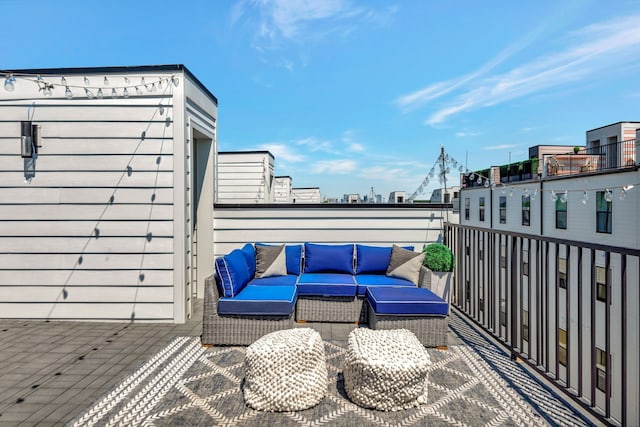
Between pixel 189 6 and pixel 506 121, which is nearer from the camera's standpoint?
pixel 189 6

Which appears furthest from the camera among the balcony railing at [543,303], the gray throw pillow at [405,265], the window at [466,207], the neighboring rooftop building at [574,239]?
the window at [466,207]

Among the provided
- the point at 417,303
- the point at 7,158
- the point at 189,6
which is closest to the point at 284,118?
the point at 189,6

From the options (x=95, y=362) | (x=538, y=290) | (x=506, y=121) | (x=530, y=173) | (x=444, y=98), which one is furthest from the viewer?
(x=530, y=173)

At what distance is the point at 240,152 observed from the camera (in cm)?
905

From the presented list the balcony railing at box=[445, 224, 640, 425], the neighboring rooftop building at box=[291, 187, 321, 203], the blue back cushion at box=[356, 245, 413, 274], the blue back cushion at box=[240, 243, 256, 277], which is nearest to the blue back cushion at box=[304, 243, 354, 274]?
the blue back cushion at box=[356, 245, 413, 274]

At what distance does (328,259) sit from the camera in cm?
397

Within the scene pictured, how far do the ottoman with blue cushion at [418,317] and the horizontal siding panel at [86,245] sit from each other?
2.41 metres

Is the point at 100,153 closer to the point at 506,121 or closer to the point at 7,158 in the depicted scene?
the point at 7,158

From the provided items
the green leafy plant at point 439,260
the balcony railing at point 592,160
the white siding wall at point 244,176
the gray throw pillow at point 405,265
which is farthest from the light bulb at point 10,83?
the balcony railing at point 592,160

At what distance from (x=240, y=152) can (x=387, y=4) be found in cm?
547

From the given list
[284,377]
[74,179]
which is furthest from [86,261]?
[284,377]

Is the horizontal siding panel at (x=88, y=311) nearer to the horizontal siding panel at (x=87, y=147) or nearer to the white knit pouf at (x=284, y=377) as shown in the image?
the horizontal siding panel at (x=87, y=147)

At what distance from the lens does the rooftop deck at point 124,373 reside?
1.97 metres

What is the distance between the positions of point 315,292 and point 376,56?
4368mm
